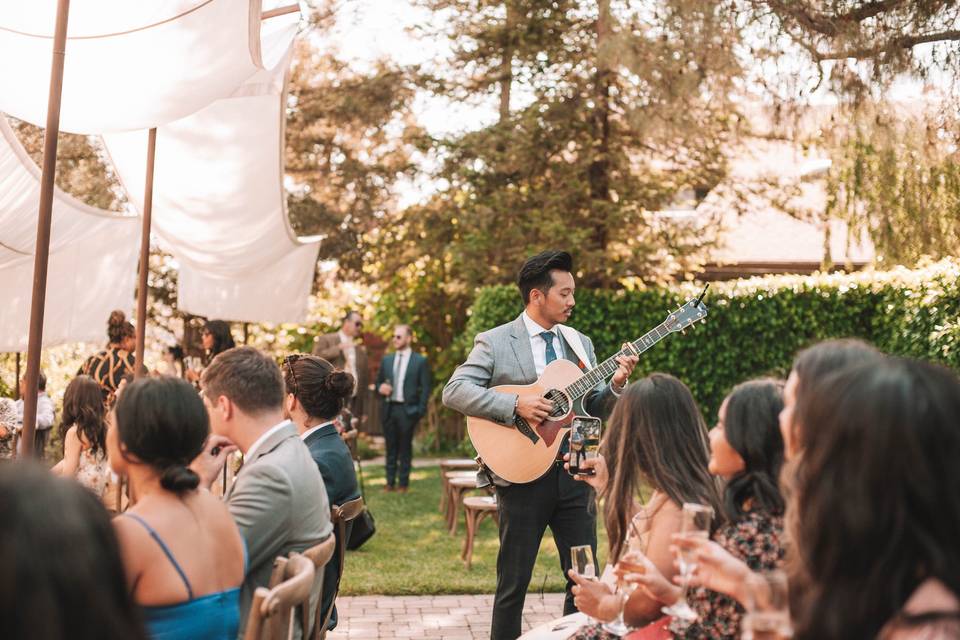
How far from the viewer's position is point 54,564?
4.53 ft

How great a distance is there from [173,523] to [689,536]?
128 centimetres

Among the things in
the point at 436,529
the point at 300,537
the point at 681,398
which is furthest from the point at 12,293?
the point at 681,398

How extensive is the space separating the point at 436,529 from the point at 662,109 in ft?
19.4

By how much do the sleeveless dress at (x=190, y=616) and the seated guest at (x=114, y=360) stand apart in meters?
5.39

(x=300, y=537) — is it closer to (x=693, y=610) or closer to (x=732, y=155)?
(x=693, y=610)

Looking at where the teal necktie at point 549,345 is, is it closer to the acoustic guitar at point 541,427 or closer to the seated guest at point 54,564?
the acoustic guitar at point 541,427

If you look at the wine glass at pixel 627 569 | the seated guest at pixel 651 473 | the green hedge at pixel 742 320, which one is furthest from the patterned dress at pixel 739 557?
the green hedge at pixel 742 320

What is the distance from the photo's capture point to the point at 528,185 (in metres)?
14.9

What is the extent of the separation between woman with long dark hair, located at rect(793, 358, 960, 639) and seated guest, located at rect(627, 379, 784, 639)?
2.63ft

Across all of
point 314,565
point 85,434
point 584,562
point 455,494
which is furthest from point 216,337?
point 584,562

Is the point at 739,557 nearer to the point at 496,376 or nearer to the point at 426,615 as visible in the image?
the point at 496,376

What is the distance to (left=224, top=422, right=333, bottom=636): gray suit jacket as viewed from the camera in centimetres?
305

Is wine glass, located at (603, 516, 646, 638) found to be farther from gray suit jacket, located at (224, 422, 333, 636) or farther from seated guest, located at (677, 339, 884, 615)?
gray suit jacket, located at (224, 422, 333, 636)

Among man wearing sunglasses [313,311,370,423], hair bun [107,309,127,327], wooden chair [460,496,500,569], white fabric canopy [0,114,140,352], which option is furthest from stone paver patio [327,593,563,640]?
man wearing sunglasses [313,311,370,423]
